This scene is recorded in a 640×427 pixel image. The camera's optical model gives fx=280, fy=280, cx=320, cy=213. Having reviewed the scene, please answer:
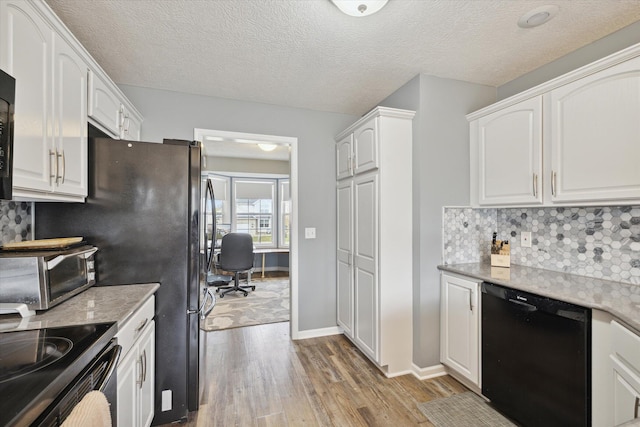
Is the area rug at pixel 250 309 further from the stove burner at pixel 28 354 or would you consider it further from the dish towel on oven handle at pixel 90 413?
the dish towel on oven handle at pixel 90 413

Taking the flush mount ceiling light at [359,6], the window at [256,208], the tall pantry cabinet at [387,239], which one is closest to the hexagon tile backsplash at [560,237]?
the tall pantry cabinet at [387,239]

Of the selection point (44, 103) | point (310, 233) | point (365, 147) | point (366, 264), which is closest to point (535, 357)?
point (366, 264)

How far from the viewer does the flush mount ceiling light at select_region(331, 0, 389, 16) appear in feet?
4.82

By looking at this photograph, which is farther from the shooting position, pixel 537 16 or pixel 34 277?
pixel 537 16

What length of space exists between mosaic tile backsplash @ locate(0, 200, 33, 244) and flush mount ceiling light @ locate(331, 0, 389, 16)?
81.7 inches

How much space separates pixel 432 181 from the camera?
7.50ft

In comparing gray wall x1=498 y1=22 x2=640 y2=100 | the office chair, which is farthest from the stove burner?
the office chair

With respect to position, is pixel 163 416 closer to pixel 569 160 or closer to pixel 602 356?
pixel 602 356

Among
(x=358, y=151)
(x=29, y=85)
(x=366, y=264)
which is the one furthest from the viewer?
(x=358, y=151)

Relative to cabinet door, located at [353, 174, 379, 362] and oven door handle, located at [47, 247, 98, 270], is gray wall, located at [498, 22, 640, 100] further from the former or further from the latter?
oven door handle, located at [47, 247, 98, 270]

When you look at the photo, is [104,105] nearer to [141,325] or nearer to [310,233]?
[141,325]

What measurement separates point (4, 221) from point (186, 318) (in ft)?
3.50

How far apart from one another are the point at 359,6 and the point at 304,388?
8.36ft

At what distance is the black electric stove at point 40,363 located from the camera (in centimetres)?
65
